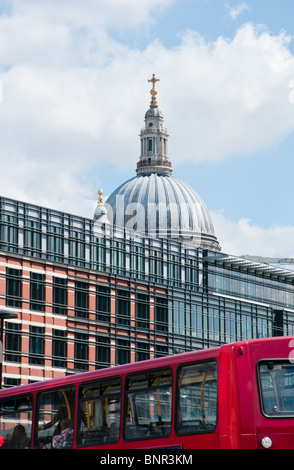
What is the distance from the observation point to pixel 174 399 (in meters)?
20.2

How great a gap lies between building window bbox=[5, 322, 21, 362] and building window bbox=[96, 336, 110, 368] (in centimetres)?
831

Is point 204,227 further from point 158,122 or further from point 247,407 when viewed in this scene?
point 247,407

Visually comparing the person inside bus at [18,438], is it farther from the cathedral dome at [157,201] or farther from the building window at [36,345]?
the cathedral dome at [157,201]

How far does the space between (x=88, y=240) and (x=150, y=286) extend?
304 inches

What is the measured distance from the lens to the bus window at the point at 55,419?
73.5 feet

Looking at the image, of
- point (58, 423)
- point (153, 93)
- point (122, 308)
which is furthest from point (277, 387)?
point (153, 93)

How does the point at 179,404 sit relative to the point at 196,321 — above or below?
below

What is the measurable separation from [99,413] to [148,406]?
1.44 meters

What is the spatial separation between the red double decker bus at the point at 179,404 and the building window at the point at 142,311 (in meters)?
57.2

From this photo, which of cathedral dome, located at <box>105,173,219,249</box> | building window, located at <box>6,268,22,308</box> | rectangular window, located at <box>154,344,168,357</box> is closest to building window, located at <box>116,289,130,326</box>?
rectangular window, located at <box>154,344,168,357</box>

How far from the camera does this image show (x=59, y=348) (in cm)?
7312

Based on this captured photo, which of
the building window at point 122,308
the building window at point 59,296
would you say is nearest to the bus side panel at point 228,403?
the building window at point 59,296

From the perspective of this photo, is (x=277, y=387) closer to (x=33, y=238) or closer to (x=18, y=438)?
(x=18, y=438)

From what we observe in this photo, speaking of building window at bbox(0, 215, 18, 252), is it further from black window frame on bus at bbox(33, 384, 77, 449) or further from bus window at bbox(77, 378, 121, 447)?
bus window at bbox(77, 378, 121, 447)
